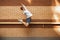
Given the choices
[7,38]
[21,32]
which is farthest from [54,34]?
[7,38]

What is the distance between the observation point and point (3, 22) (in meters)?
7.75

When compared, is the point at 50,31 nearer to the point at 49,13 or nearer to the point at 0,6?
the point at 49,13

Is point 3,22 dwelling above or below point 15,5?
below

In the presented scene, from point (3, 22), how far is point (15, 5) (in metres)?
0.99

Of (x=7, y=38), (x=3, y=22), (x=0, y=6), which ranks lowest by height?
(x=7, y=38)

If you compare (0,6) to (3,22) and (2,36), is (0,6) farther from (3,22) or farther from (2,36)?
(2,36)

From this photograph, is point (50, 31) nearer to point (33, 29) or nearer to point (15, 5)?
point (33, 29)

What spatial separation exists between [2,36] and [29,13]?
172cm

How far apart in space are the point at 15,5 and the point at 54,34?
2.31 metres

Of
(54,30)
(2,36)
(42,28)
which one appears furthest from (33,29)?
(2,36)

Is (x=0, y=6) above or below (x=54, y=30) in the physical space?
above

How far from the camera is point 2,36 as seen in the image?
7836 mm

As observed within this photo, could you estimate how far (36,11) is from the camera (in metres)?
7.77

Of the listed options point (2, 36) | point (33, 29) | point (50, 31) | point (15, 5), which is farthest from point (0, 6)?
point (50, 31)
